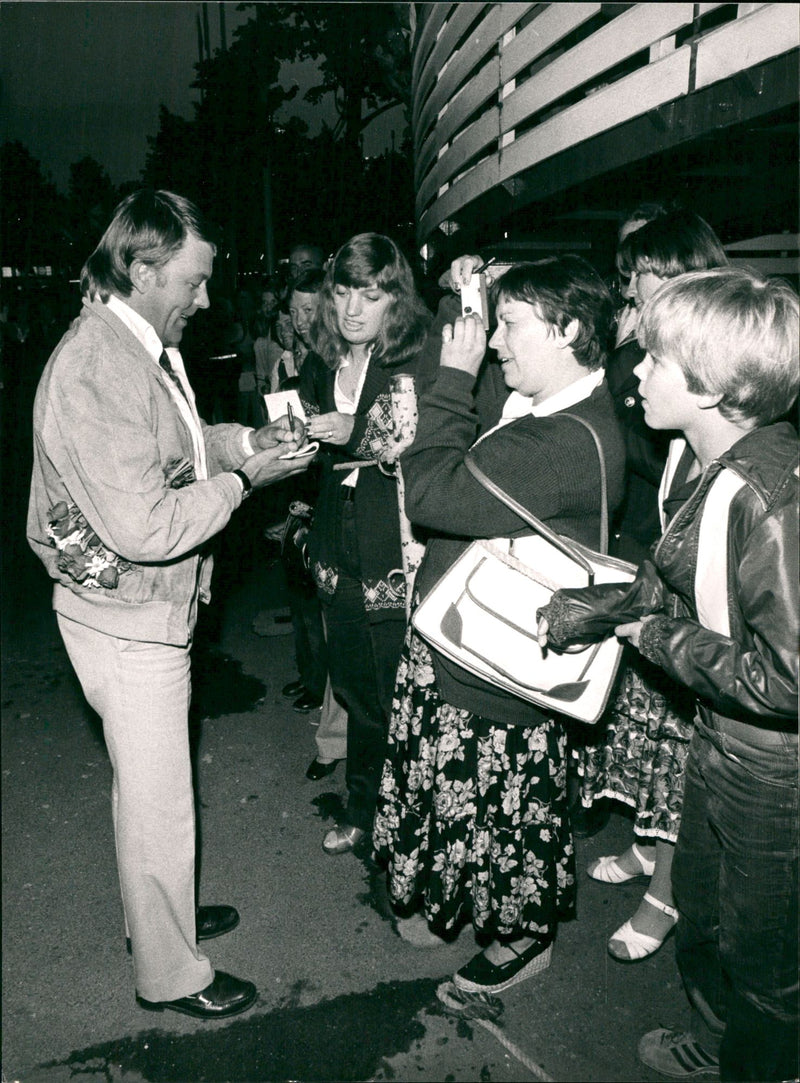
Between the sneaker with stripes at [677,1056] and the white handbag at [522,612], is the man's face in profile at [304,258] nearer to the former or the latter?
the white handbag at [522,612]

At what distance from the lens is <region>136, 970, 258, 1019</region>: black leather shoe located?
2.57m

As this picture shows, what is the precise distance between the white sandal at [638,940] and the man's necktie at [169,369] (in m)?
2.29

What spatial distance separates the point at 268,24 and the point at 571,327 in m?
19.8

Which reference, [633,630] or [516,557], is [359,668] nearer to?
[516,557]

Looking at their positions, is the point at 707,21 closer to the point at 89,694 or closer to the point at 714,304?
the point at 714,304

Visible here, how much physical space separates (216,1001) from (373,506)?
1.70 metres

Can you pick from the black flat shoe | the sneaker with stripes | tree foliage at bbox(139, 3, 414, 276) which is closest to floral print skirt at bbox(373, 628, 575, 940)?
the black flat shoe

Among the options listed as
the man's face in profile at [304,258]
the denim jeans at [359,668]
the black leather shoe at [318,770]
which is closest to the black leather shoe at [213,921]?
the denim jeans at [359,668]

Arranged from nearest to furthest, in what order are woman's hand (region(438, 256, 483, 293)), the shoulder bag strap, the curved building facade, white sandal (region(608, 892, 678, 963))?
the shoulder bag strap
woman's hand (region(438, 256, 483, 293))
white sandal (region(608, 892, 678, 963))
the curved building facade

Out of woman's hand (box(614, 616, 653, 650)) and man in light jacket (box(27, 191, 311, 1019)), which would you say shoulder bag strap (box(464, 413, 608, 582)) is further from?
man in light jacket (box(27, 191, 311, 1019))

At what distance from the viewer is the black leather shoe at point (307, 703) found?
4.75 meters

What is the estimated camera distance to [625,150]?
4.15m

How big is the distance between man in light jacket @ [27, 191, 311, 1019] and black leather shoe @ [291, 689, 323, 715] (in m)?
2.19

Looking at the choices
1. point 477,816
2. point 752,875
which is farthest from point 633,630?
point 477,816
